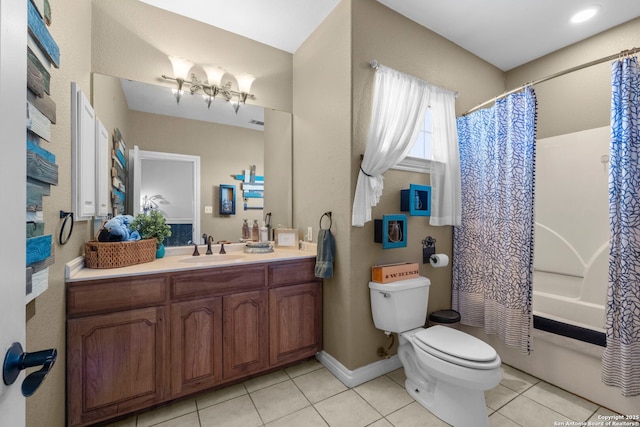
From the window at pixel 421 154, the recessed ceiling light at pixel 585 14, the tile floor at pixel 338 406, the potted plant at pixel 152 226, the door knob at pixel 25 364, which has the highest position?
the recessed ceiling light at pixel 585 14

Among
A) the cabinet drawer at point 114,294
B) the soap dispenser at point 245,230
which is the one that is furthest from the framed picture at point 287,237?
the cabinet drawer at point 114,294

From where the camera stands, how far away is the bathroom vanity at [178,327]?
4.78 feet

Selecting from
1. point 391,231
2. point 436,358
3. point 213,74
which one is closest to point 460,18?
point 391,231

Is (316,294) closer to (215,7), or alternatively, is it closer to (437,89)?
(437,89)

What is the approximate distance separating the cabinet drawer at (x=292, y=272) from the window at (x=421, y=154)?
104cm

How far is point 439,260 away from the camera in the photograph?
2270mm

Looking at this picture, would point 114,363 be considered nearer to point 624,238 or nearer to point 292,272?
point 292,272

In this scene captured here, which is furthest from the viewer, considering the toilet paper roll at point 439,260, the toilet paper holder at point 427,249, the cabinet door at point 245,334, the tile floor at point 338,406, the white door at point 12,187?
the toilet paper holder at point 427,249

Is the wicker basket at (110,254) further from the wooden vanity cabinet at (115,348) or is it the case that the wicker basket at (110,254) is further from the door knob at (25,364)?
the door knob at (25,364)

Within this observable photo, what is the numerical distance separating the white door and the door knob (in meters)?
0.01

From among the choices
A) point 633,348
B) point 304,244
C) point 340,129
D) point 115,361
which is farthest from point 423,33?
point 115,361

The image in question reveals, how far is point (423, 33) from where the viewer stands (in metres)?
2.31

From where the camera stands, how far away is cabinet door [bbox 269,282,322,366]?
2018 mm

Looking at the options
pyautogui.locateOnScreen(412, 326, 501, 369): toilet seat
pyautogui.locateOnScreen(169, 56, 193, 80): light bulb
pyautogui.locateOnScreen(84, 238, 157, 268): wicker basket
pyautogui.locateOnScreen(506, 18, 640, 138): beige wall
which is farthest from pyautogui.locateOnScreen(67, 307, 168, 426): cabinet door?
pyautogui.locateOnScreen(506, 18, 640, 138): beige wall
